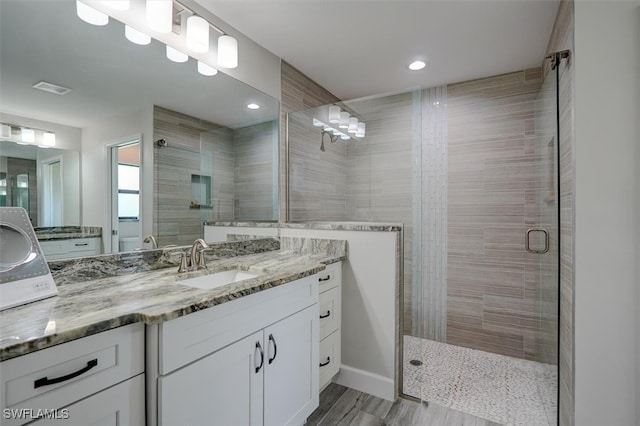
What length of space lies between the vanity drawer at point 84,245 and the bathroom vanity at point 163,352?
15cm

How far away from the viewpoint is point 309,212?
8.43ft

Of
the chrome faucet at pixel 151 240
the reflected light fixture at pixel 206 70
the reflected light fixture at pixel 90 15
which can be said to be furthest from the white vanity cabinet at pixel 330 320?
the reflected light fixture at pixel 90 15

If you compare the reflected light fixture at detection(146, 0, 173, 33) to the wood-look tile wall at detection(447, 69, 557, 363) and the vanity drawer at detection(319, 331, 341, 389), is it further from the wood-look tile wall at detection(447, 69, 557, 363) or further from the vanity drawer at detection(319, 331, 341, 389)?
the wood-look tile wall at detection(447, 69, 557, 363)

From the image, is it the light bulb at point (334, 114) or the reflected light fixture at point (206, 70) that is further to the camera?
the light bulb at point (334, 114)

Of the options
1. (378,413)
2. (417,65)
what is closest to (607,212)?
(378,413)

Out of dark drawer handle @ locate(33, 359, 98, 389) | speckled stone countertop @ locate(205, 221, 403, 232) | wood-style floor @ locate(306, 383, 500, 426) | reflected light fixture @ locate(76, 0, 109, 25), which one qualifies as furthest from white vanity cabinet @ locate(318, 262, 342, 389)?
reflected light fixture @ locate(76, 0, 109, 25)

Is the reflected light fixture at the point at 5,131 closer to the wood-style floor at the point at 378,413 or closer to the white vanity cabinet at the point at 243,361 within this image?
the white vanity cabinet at the point at 243,361

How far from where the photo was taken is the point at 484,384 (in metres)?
2.13

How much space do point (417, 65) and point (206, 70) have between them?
1.63 m

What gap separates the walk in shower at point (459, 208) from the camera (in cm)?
215

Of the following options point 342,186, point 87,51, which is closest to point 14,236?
point 87,51

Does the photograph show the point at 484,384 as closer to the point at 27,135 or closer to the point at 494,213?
the point at 494,213

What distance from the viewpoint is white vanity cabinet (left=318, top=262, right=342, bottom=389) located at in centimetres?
192

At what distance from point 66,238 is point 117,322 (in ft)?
2.19
